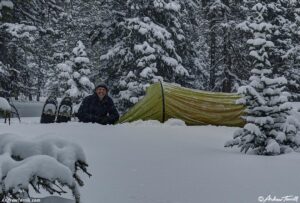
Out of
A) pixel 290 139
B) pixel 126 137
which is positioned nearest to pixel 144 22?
pixel 126 137

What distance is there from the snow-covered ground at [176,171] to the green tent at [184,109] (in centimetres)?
332

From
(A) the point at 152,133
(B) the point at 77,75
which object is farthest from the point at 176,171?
(B) the point at 77,75

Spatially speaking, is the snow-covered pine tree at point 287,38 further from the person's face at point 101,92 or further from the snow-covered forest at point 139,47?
the person's face at point 101,92

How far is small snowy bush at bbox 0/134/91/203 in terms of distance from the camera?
2.28 m

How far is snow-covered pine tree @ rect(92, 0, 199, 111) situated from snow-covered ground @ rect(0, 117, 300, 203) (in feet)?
29.3

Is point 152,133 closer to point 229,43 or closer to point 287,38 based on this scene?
point 287,38

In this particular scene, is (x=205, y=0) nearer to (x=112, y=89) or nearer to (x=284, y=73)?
(x=284, y=73)

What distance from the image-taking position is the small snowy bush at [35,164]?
2281mm

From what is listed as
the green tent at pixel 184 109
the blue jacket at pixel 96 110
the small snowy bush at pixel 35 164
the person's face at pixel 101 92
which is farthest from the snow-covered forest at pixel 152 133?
the person's face at pixel 101 92

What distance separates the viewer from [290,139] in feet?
22.0

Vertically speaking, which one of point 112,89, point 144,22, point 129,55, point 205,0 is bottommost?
point 112,89

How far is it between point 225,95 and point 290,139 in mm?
5157

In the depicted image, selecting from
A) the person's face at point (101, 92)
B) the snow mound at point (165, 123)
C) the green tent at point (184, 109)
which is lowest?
the snow mound at point (165, 123)

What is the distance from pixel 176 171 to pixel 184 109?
21.2 feet
